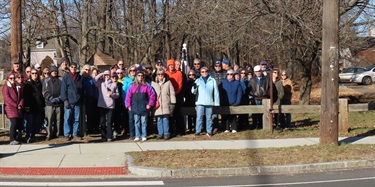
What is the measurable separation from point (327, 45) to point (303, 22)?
4.40 metres

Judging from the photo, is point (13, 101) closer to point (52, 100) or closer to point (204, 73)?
point (52, 100)

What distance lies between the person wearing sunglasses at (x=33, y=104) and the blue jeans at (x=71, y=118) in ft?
2.28

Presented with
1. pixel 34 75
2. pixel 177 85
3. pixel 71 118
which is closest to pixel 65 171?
pixel 71 118

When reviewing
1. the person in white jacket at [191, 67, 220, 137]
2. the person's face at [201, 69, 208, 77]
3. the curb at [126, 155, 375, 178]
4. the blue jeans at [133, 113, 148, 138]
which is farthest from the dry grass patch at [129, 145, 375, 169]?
the person's face at [201, 69, 208, 77]

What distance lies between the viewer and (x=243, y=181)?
9.18m

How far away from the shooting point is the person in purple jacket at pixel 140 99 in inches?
509

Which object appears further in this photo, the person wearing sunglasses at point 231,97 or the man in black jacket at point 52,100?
the person wearing sunglasses at point 231,97

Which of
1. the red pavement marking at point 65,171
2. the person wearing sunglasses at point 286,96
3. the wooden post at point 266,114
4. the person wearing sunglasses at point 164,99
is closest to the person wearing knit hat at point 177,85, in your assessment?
the person wearing sunglasses at point 164,99

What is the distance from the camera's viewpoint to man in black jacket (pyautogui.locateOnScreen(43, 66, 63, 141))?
41.7 feet

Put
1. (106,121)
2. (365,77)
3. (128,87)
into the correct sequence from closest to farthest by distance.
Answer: (106,121) → (128,87) → (365,77)

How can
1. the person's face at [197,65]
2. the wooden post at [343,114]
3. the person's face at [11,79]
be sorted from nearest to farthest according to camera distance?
the person's face at [11,79], the wooden post at [343,114], the person's face at [197,65]

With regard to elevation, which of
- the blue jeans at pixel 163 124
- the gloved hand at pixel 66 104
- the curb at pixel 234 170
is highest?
the gloved hand at pixel 66 104

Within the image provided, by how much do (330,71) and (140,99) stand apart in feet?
14.4

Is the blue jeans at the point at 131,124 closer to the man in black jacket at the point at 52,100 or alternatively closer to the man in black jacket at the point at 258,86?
the man in black jacket at the point at 52,100
